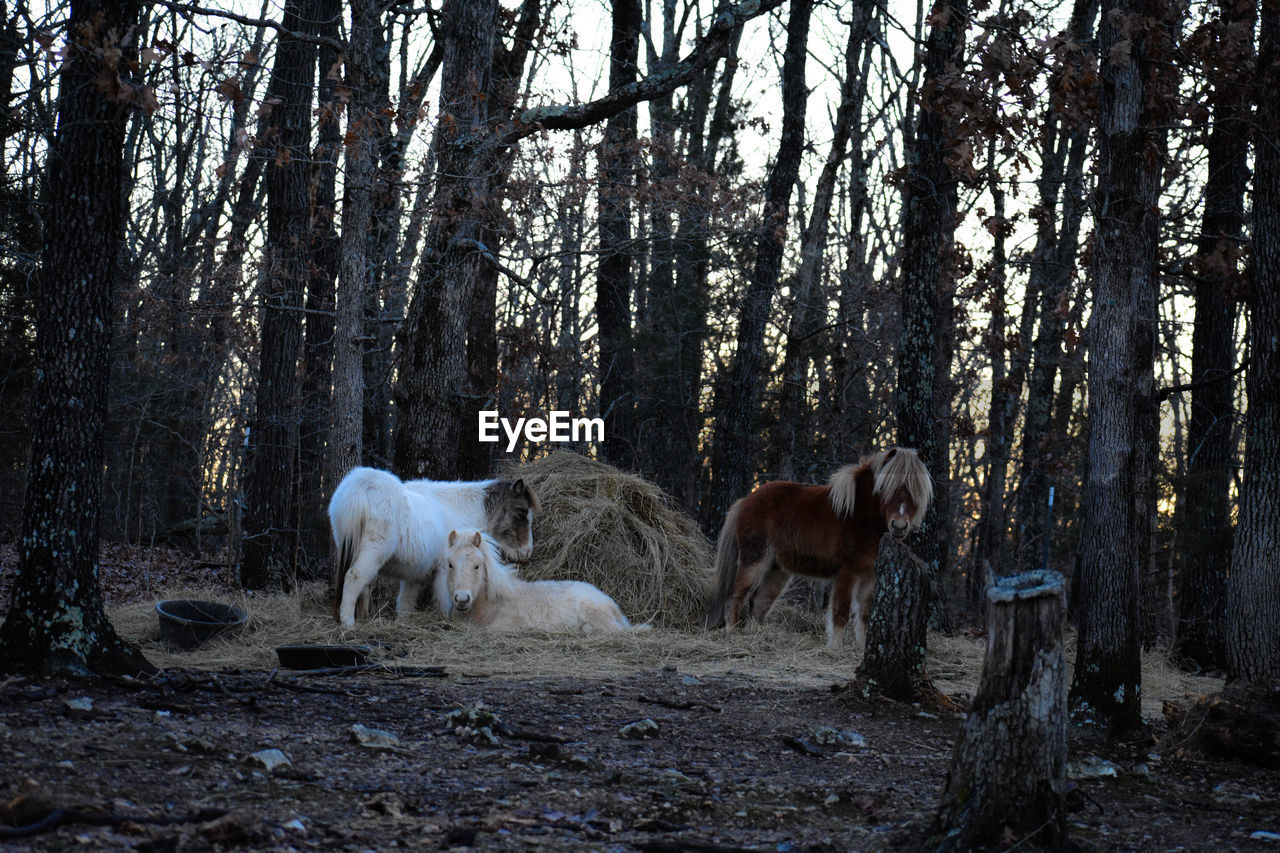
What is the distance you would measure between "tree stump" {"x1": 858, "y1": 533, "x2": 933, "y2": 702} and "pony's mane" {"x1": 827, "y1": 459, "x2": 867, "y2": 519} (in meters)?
2.85

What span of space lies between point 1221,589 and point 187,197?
2324cm

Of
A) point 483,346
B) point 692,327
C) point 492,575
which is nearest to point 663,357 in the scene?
point 692,327

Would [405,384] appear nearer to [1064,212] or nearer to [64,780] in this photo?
[64,780]

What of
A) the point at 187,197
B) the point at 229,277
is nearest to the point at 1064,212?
the point at 229,277

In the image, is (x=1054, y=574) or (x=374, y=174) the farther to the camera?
(x=374, y=174)

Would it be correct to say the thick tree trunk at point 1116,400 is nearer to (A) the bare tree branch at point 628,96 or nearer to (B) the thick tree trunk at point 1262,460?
(B) the thick tree trunk at point 1262,460

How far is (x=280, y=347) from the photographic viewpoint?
14.1 m

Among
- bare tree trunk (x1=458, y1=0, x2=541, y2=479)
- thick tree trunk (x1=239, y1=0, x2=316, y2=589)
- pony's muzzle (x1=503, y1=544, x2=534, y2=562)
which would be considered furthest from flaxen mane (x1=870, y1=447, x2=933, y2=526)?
thick tree trunk (x1=239, y1=0, x2=316, y2=589)

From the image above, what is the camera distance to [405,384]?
11375mm

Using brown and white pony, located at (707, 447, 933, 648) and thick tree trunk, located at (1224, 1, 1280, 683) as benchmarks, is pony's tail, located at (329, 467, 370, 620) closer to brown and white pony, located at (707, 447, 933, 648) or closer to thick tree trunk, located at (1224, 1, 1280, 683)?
brown and white pony, located at (707, 447, 933, 648)

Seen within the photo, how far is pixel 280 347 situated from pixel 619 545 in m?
5.67

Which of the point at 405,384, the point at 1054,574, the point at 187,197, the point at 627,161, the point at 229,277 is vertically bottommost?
the point at 1054,574

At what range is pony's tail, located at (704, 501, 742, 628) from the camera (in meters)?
10.7

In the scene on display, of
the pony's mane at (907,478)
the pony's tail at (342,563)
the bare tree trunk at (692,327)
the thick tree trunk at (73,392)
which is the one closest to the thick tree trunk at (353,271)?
the pony's tail at (342,563)
